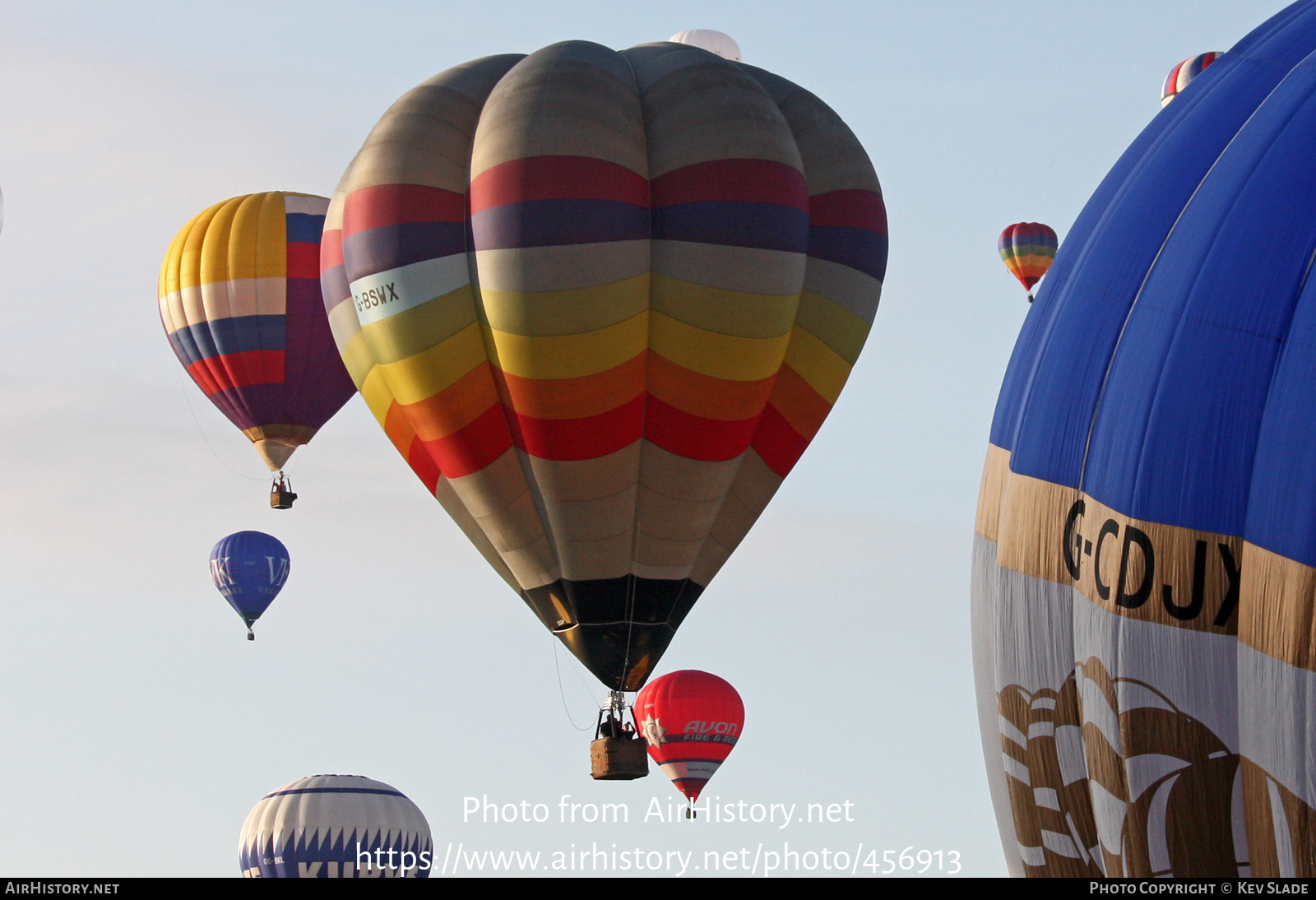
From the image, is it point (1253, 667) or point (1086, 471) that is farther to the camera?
point (1086, 471)

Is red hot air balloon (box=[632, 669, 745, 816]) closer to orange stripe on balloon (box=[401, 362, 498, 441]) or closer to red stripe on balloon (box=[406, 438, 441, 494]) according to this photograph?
red stripe on balloon (box=[406, 438, 441, 494])

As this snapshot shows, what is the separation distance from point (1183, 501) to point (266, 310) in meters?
19.9

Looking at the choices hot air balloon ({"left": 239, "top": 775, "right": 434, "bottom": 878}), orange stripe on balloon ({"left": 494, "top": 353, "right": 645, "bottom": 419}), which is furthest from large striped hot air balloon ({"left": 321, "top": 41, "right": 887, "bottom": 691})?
hot air balloon ({"left": 239, "top": 775, "right": 434, "bottom": 878})

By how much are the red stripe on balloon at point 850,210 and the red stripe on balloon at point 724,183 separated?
0.66m

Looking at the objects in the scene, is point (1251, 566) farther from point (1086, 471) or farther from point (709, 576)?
point (709, 576)

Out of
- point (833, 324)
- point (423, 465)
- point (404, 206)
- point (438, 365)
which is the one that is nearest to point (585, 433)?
point (438, 365)

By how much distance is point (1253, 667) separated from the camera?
6969mm

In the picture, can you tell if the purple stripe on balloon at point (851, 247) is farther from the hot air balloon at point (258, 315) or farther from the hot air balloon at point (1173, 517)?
the hot air balloon at point (1173, 517)

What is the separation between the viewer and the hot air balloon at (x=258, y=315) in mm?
26031

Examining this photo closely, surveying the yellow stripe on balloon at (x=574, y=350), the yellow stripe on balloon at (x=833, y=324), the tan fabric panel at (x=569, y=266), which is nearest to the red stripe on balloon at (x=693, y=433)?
the yellow stripe on balloon at (x=574, y=350)

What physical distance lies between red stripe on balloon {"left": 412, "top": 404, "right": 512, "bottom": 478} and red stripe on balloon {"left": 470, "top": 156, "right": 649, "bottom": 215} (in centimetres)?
179

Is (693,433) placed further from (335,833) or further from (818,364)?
(335,833)
